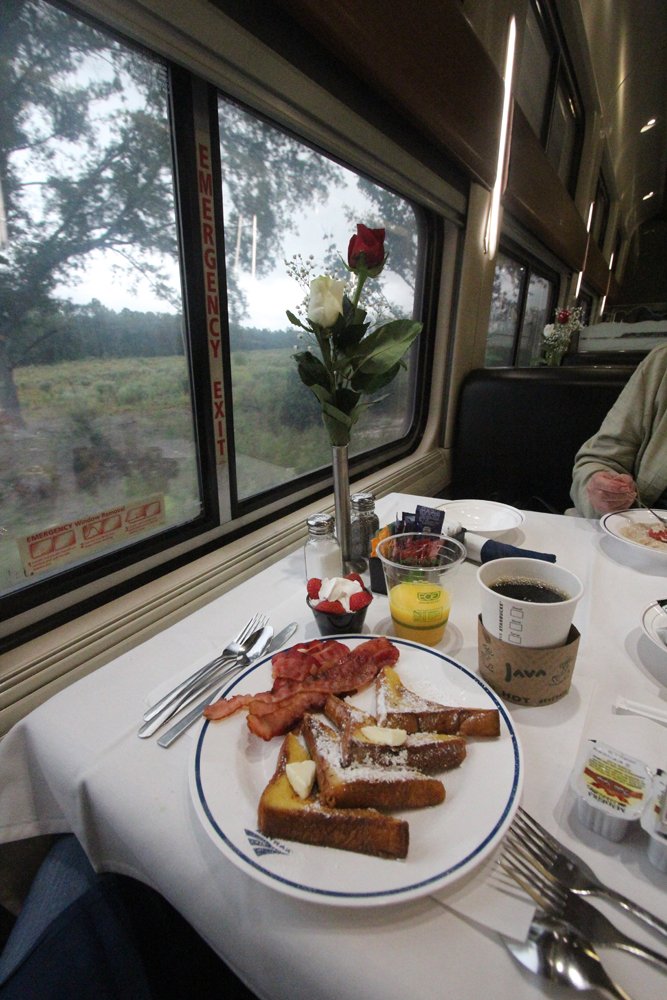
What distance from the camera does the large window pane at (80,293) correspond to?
856 millimetres

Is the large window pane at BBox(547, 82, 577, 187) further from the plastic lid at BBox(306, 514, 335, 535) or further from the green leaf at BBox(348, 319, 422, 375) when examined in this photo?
the plastic lid at BBox(306, 514, 335, 535)

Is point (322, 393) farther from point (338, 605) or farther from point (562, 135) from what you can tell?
point (562, 135)

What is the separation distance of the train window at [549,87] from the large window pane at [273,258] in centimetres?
208

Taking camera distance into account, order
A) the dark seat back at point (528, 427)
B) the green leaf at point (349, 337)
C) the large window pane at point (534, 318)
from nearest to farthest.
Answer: the green leaf at point (349, 337)
the dark seat back at point (528, 427)
the large window pane at point (534, 318)

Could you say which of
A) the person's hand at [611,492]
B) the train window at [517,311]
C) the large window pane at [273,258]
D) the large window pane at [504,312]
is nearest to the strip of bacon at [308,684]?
the large window pane at [273,258]

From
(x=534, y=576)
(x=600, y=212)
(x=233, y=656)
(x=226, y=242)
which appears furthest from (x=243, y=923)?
(x=600, y=212)

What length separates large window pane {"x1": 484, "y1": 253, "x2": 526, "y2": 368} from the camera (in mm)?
3295

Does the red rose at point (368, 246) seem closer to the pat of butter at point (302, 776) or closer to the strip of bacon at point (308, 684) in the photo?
the strip of bacon at point (308, 684)

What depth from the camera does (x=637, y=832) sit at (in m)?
0.45

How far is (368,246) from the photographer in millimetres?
784

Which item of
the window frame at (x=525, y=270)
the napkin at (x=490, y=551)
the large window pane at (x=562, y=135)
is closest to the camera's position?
the napkin at (x=490, y=551)

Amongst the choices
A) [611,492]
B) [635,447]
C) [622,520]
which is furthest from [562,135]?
[622,520]

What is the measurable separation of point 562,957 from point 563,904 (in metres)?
0.04

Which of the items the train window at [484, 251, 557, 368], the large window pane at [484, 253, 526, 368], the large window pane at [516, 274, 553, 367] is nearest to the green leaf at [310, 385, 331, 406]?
the train window at [484, 251, 557, 368]
